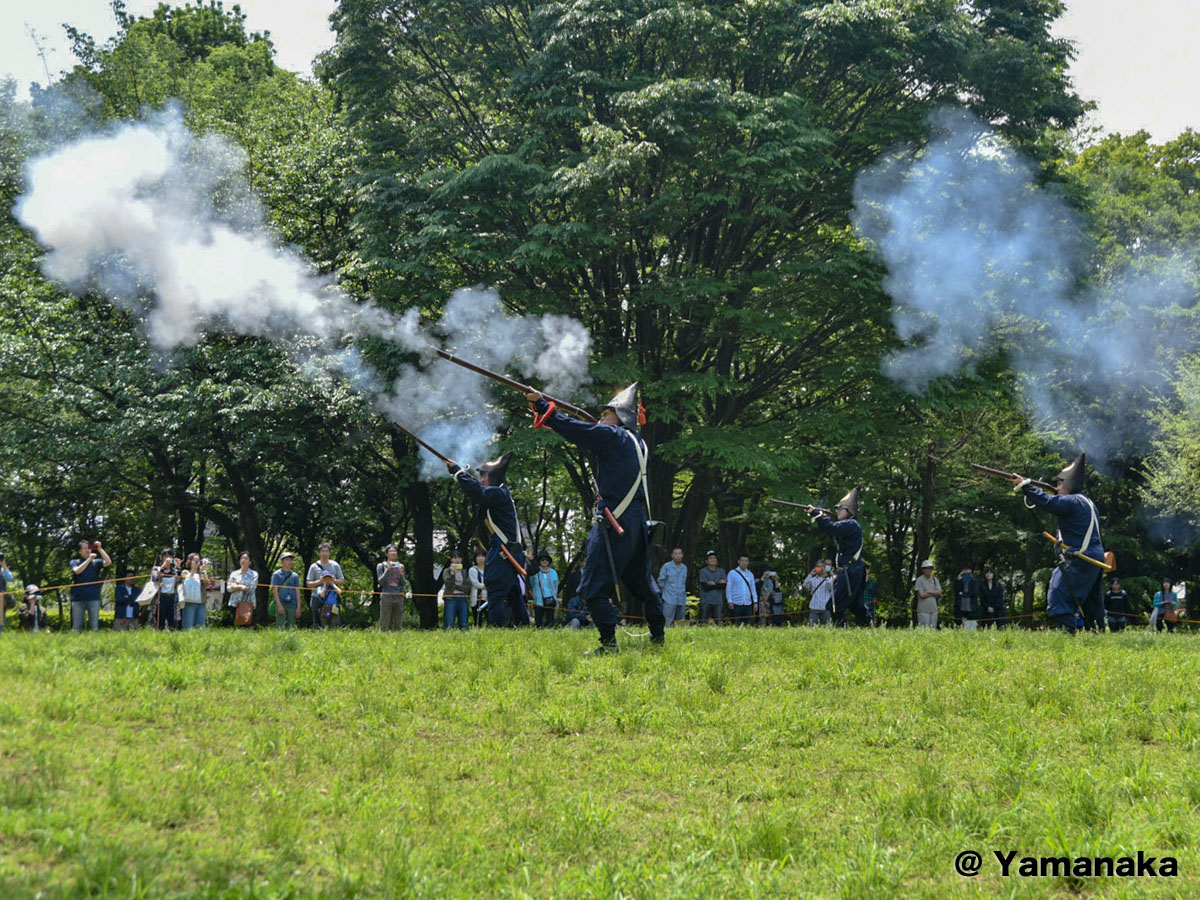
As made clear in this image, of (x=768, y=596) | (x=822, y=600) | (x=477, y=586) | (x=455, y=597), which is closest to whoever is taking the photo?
(x=455, y=597)

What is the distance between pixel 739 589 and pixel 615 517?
12730 millimetres

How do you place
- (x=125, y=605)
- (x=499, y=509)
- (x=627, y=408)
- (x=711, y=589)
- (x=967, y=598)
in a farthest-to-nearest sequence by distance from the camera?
(x=967, y=598)
(x=711, y=589)
(x=125, y=605)
(x=499, y=509)
(x=627, y=408)

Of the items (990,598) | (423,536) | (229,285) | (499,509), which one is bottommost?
(990,598)

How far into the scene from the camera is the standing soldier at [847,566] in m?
19.3

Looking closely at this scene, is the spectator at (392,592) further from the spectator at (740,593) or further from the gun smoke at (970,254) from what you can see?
the gun smoke at (970,254)

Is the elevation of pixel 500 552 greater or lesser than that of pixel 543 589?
greater

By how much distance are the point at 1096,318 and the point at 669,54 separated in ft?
37.5

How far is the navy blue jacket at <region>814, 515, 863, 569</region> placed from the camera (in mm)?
19219

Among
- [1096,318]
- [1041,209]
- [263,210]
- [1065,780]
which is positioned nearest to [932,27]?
[1041,209]

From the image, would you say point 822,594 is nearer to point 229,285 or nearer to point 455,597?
point 455,597

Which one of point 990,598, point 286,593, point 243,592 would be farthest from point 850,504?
point 243,592

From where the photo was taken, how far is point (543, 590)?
21.7 meters

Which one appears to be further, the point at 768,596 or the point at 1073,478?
the point at 768,596

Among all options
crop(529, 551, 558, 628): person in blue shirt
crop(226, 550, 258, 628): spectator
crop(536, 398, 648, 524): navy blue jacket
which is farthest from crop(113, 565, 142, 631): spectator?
crop(536, 398, 648, 524): navy blue jacket
